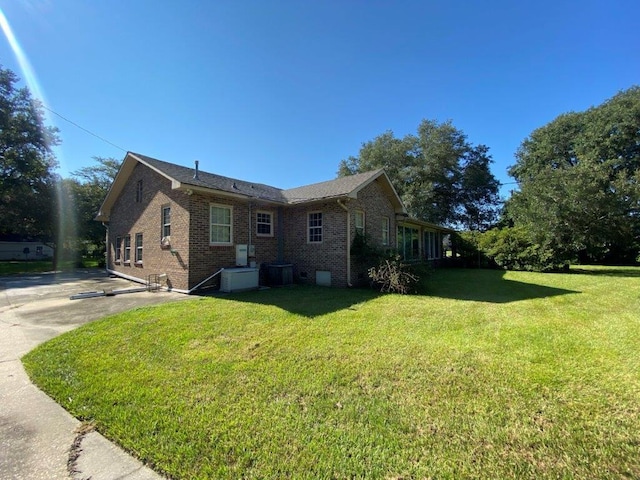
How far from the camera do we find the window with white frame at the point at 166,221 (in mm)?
11008

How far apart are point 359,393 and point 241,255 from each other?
343 inches

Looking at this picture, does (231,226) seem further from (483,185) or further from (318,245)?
(483,185)

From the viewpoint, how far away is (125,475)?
2102 mm

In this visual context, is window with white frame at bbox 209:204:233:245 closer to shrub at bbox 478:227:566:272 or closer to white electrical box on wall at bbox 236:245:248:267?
white electrical box on wall at bbox 236:245:248:267

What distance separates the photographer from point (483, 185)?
103 feet

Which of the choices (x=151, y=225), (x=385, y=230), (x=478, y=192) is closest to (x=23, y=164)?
(x=151, y=225)

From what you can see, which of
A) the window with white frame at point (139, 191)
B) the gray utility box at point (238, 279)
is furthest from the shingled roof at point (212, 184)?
the gray utility box at point (238, 279)

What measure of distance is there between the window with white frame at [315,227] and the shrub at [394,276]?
104 inches

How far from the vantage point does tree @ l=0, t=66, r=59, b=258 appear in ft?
74.6

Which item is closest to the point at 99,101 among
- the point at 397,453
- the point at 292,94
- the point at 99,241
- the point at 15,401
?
the point at 292,94

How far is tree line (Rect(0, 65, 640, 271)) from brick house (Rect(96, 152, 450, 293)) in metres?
10.6

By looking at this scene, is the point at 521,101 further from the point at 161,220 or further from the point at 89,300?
the point at 89,300

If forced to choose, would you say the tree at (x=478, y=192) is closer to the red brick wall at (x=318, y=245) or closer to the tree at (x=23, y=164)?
the red brick wall at (x=318, y=245)

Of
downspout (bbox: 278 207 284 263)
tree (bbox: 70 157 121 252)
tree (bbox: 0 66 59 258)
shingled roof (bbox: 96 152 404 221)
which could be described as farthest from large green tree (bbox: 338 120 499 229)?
tree (bbox: 0 66 59 258)
